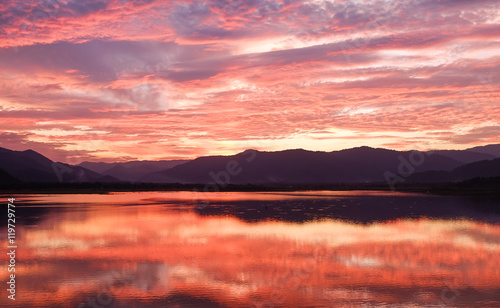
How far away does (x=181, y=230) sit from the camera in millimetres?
35562

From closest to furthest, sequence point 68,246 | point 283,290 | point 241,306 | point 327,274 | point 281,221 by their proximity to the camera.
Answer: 1. point 241,306
2. point 283,290
3. point 327,274
4. point 68,246
5. point 281,221

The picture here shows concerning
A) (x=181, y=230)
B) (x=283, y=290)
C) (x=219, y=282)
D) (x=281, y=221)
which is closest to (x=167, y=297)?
(x=219, y=282)

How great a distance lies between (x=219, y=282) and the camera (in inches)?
727

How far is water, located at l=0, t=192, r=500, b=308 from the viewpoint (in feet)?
53.0

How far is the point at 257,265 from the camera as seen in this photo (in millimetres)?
21922

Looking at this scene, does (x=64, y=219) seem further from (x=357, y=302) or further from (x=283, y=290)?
(x=357, y=302)

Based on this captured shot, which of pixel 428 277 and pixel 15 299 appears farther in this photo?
pixel 428 277

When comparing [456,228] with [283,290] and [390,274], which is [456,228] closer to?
[390,274]

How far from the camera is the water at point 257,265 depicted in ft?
53.0

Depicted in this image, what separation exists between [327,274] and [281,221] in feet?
72.1

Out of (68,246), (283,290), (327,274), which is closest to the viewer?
(283,290)

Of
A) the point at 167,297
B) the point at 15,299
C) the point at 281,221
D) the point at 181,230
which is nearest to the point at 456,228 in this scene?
the point at 281,221

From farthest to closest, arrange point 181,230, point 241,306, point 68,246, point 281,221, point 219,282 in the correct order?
1. point 281,221
2. point 181,230
3. point 68,246
4. point 219,282
5. point 241,306

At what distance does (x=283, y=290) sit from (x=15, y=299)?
32.3 feet
